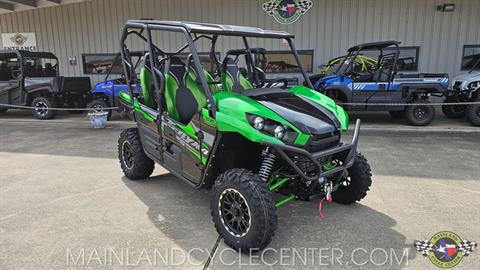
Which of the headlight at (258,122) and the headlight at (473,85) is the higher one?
the headlight at (258,122)

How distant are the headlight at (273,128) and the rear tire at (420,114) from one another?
244 inches

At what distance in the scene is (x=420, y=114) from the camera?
793 cm

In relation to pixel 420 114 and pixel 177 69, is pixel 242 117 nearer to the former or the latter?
pixel 177 69

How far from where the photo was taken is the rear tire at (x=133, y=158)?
4.30 metres

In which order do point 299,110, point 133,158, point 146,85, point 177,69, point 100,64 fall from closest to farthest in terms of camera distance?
1. point 299,110
2. point 177,69
3. point 146,85
4. point 133,158
5. point 100,64

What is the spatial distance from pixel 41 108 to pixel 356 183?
352 inches

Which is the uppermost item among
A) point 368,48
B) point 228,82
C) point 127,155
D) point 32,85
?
point 368,48

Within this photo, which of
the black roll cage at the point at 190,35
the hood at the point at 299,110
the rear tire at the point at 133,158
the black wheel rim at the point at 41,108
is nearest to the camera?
the hood at the point at 299,110

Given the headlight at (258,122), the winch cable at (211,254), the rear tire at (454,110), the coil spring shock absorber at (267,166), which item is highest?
the headlight at (258,122)

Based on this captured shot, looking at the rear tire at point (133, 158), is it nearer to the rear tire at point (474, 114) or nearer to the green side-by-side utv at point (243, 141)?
the green side-by-side utv at point (243, 141)

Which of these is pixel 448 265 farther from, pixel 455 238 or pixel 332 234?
pixel 332 234

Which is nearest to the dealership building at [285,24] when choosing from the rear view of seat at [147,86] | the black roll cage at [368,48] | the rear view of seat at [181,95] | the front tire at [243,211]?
the black roll cage at [368,48]

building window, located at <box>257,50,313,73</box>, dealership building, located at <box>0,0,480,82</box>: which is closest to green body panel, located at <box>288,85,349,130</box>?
dealership building, located at <box>0,0,480,82</box>

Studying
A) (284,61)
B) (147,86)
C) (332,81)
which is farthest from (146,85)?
(284,61)
